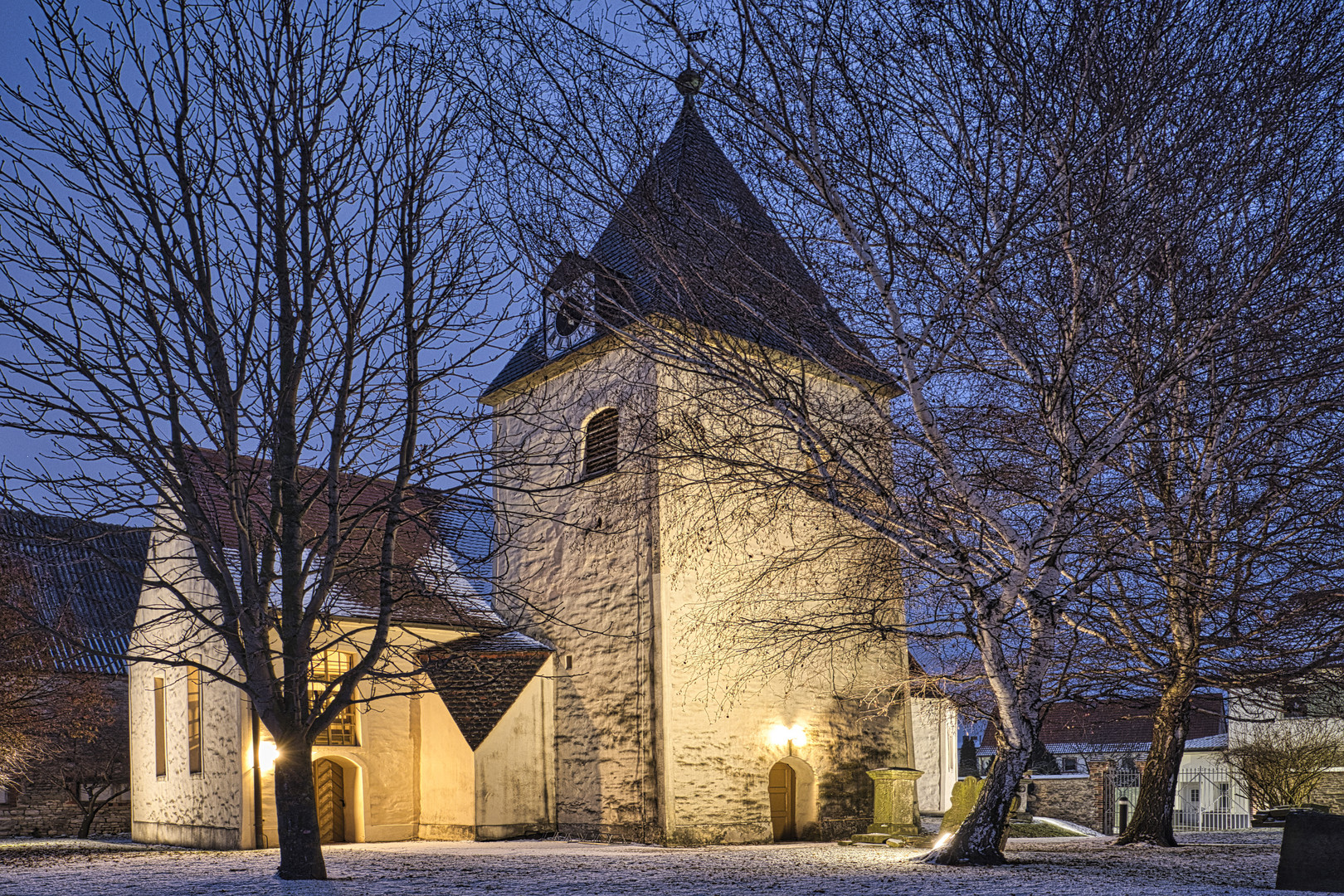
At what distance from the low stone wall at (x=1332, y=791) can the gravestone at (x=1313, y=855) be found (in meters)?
18.8

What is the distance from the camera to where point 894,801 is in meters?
16.0

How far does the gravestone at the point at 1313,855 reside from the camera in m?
8.00

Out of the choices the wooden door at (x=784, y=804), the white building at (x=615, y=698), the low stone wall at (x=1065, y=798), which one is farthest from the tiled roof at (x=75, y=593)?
the low stone wall at (x=1065, y=798)

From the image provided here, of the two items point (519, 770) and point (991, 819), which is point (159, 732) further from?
point (991, 819)

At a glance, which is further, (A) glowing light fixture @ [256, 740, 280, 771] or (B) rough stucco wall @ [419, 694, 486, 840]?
(B) rough stucco wall @ [419, 694, 486, 840]

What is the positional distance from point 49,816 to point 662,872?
19.1 m

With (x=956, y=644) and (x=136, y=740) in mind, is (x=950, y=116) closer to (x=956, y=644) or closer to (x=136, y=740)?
(x=956, y=644)

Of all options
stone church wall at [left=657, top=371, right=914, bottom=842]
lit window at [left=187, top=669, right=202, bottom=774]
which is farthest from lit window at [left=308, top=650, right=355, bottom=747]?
stone church wall at [left=657, top=371, right=914, bottom=842]

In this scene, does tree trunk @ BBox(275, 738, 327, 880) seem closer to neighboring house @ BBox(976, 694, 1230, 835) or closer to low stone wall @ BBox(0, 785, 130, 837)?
neighboring house @ BBox(976, 694, 1230, 835)

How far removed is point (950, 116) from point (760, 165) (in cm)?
171

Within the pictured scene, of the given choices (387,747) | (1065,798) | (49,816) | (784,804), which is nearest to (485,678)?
(387,747)

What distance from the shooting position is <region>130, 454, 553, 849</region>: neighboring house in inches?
640

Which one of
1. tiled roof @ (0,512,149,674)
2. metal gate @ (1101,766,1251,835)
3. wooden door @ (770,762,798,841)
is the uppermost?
tiled roof @ (0,512,149,674)

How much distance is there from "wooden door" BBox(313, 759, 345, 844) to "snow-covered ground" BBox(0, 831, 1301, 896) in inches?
130
